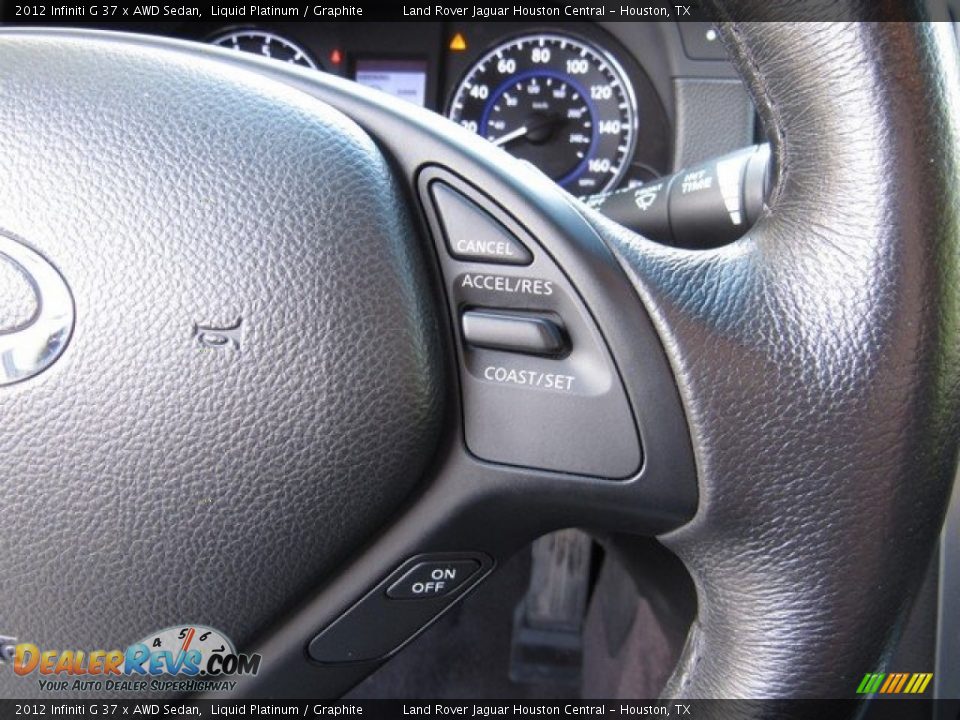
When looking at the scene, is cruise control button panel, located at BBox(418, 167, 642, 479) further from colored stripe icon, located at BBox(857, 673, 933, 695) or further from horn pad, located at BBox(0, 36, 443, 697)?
colored stripe icon, located at BBox(857, 673, 933, 695)

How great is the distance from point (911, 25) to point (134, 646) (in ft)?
1.88

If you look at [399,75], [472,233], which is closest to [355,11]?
[399,75]

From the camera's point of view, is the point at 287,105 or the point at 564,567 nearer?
the point at 287,105

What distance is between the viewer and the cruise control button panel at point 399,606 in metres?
0.64

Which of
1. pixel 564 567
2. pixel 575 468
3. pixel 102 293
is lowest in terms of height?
pixel 564 567

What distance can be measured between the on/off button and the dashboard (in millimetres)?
1282

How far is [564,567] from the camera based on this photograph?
181 centimetres

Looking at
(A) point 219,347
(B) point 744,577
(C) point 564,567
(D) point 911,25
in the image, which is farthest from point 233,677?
(C) point 564,567

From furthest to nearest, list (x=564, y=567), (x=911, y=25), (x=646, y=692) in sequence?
(x=564, y=567)
(x=646, y=692)
(x=911, y=25)

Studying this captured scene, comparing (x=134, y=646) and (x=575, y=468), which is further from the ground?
(x=575, y=468)

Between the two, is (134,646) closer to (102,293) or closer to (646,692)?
(102,293)

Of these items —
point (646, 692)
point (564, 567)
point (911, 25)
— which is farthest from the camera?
point (564, 567)

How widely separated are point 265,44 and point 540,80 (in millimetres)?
534

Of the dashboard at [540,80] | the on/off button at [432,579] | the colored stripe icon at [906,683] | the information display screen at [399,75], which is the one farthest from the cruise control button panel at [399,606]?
the information display screen at [399,75]
